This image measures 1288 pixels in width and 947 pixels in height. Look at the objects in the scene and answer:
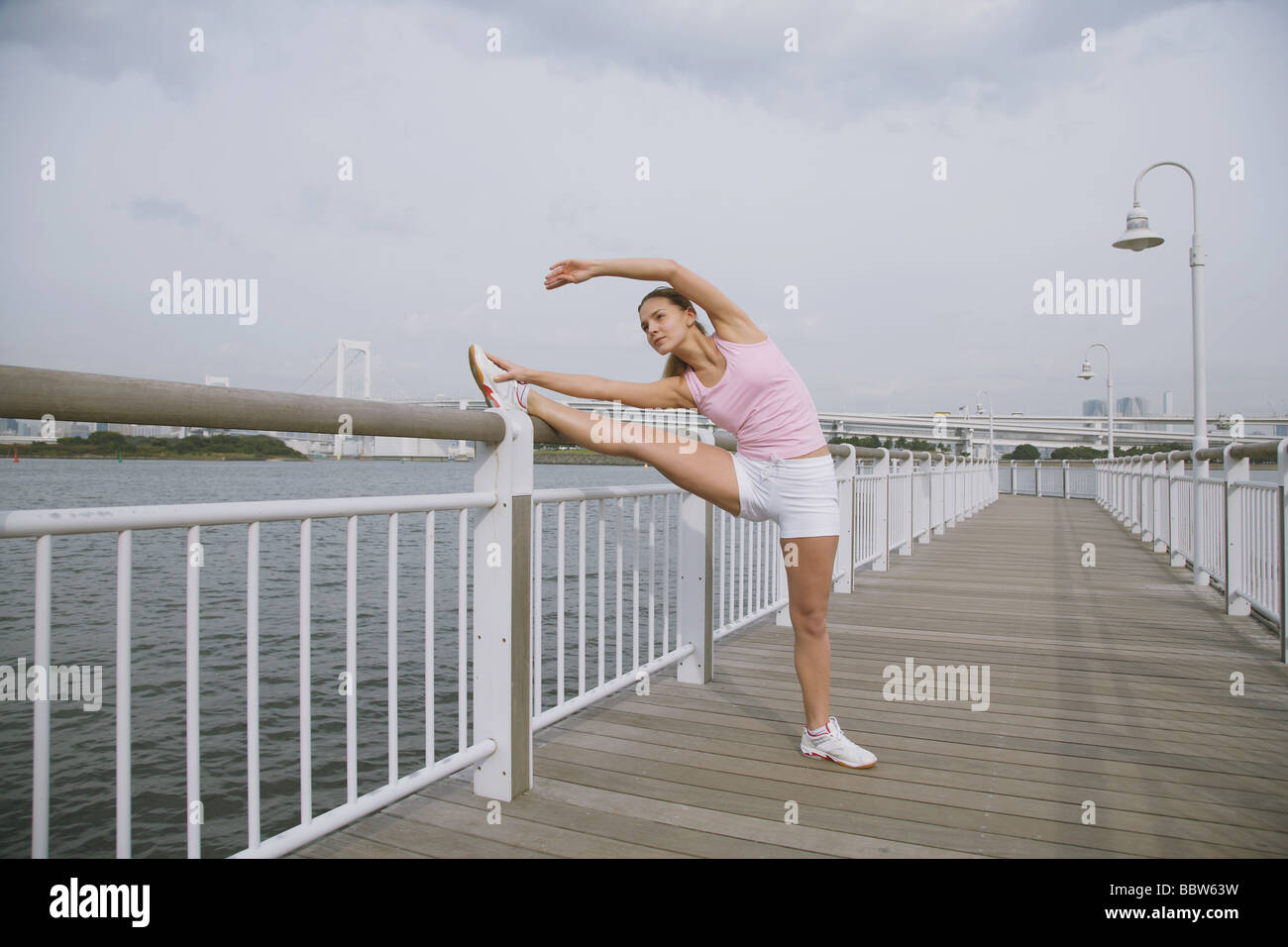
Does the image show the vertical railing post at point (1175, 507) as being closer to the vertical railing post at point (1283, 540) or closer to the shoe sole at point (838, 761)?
the vertical railing post at point (1283, 540)

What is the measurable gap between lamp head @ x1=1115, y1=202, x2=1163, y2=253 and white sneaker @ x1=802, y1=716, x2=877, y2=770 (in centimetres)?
1020

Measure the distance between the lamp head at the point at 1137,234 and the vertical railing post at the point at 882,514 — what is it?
18.6 feet

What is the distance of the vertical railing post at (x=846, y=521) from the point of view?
577cm

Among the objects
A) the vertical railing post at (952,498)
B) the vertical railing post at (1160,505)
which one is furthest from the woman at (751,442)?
the vertical railing post at (952,498)

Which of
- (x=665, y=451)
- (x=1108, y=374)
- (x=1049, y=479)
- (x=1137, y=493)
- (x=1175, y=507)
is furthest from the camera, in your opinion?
(x=1049, y=479)

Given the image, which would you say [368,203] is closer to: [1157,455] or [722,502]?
[1157,455]

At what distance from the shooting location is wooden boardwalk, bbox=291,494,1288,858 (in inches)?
80.5

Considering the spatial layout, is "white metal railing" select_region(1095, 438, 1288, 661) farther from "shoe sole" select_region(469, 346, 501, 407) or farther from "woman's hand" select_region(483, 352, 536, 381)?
"shoe sole" select_region(469, 346, 501, 407)

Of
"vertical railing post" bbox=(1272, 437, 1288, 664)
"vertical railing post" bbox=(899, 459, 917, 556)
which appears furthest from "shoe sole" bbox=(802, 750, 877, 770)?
"vertical railing post" bbox=(899, 459, 917, 556)

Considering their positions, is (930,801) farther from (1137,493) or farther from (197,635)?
(1137,493)

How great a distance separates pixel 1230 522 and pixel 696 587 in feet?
12.7

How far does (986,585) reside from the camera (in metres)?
6.75

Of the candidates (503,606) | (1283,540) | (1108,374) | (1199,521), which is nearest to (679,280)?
(503,606)

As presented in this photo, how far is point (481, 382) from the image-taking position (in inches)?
93.0
